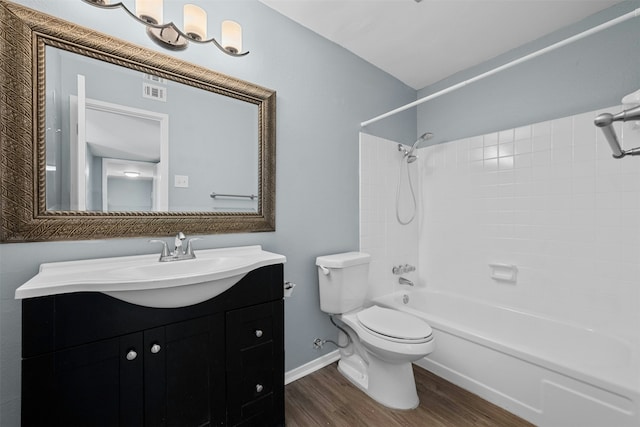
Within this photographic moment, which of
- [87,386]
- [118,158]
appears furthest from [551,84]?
[87,386]

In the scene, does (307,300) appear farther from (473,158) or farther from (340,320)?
(473,158)

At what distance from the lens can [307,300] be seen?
1815 mm

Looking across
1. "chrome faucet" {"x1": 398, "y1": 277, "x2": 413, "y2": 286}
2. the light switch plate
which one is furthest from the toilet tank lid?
the light switch plate

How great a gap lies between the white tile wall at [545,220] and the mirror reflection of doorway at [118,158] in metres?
1.47

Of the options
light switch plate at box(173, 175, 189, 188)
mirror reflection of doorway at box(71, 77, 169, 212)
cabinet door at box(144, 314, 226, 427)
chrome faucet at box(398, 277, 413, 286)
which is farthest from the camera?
chrome faucet at box(398, 277, 413, 286)

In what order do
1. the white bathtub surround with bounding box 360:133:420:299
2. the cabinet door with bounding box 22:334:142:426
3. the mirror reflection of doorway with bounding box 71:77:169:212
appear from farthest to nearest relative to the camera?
1. the white bathtub surround with bounding box 360:133:420:299
2. the mirror reflection of doorway with bounding box 71:77:169:212
3. the cabinet door with bounding box 22:334:142:426

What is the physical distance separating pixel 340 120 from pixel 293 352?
1690mm

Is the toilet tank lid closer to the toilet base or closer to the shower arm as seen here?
the toilet base

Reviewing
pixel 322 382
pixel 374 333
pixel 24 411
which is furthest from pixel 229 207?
pixel 322 382

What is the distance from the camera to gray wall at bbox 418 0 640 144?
1.59 m

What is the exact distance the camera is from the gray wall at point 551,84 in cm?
159

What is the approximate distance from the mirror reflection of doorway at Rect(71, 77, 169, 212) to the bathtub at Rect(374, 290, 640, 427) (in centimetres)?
174

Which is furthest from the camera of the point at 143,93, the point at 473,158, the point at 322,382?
the point at 473,158

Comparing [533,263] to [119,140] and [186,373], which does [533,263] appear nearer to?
[186,373]
